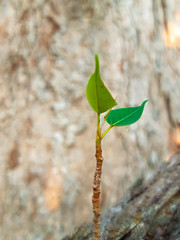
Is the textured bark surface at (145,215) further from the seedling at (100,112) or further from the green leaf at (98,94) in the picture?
the green leaf at (98,94)

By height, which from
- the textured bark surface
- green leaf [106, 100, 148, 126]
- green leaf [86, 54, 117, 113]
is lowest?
the textured bark surface

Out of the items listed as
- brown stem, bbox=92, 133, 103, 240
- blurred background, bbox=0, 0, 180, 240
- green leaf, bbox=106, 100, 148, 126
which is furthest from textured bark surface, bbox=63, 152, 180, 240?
green leaf, bbox=106, 100, 148, 126

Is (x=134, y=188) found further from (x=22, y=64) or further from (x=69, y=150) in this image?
(x=22, y=64)

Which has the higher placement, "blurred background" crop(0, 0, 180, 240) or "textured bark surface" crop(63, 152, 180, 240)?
"blurred background" crop(0, 0, 180, 240)

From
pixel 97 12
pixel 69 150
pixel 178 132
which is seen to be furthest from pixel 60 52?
pixel 178 132

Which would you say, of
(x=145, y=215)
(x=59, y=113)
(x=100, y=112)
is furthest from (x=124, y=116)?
(x=145, y=215)

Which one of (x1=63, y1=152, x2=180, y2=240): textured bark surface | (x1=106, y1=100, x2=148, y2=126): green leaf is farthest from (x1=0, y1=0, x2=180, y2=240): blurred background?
(x1=106, y1=100, x2=148, y2=126): green leaf

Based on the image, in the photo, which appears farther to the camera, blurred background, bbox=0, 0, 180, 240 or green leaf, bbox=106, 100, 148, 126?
blurred background, bbox=0, 0, 180, 240

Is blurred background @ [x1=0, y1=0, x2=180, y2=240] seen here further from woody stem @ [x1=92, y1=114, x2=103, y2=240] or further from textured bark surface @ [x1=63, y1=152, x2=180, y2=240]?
woody stem @ [x1=92, y1=114, x2=103, y2=240]
